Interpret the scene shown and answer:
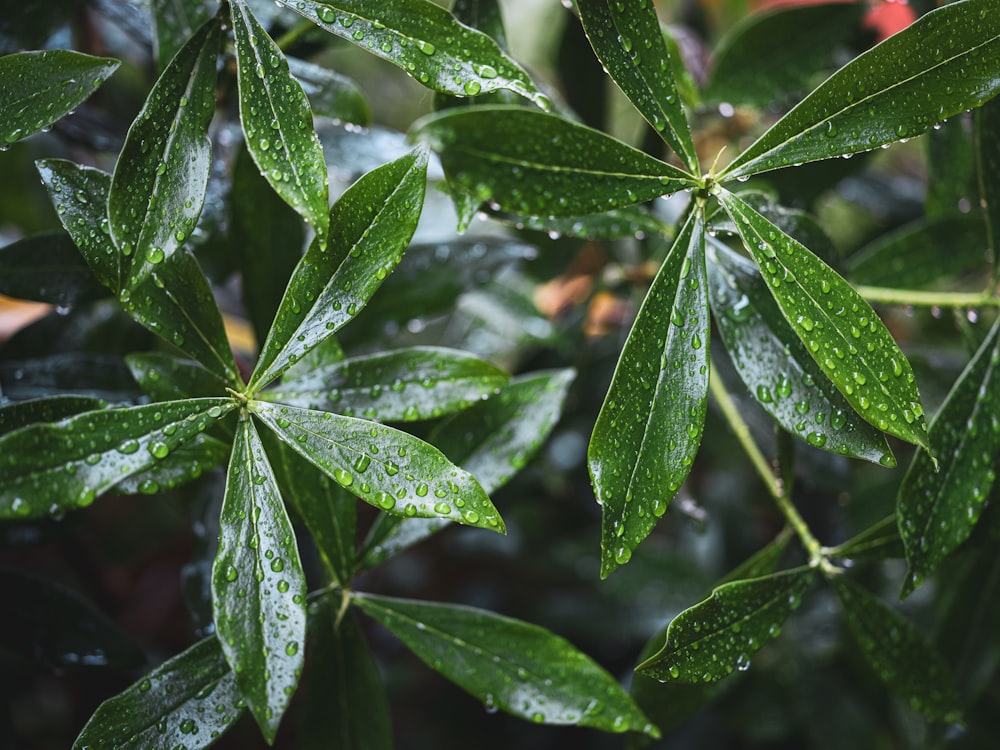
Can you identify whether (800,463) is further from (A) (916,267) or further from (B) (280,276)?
(B) (280,276)

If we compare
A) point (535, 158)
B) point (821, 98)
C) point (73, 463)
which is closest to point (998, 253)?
point (821, 98)

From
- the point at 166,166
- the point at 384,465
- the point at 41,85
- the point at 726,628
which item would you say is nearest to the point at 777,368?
the point at 726,628

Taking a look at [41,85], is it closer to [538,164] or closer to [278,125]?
[278,125]

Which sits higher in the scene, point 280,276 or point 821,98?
point 280,276

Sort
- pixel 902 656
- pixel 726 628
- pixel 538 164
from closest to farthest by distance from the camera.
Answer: pixel 538 164 → pixel 726 628 → pixel 902 656

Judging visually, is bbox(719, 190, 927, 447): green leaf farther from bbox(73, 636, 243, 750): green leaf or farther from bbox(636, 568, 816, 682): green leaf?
bbox(73, 636, 243, 750): green leaf

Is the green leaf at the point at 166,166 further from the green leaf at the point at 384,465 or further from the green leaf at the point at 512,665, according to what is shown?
the green leaf at the point at 512,665
